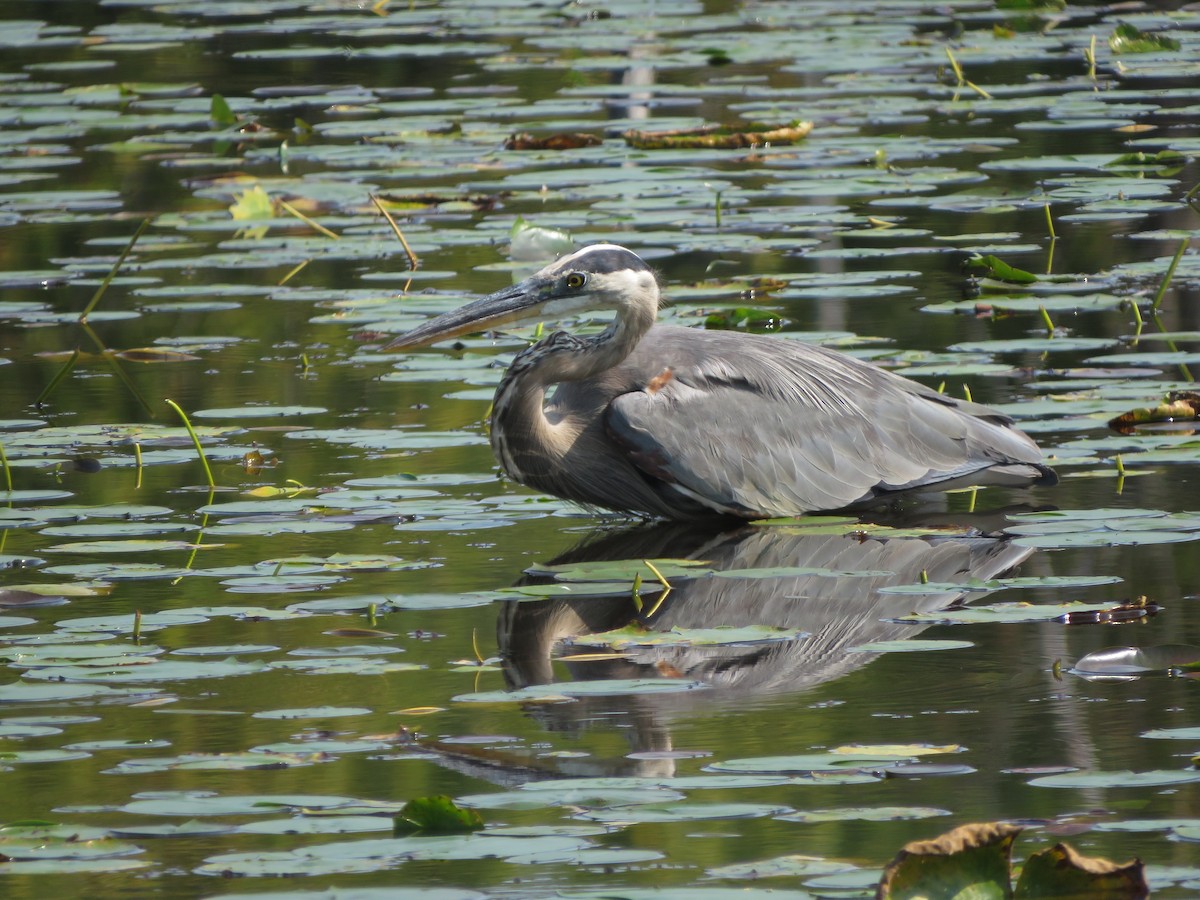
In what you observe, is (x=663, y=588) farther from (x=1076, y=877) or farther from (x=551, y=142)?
(x=551, y=142)

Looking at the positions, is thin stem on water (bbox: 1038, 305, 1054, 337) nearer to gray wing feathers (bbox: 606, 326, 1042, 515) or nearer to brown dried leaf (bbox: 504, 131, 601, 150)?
gray wing feathers (bbox: 606, 326, 1042, 515)

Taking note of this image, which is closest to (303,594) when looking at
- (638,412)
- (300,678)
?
(300,678)

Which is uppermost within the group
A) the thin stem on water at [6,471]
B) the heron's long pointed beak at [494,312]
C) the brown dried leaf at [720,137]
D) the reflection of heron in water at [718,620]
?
the brown dried leaf at [720,137]

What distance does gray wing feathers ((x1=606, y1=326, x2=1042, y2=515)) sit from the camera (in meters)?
5.89

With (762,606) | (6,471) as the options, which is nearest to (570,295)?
(762,606)

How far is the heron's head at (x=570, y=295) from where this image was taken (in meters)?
5.99

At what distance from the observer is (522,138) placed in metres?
11.4

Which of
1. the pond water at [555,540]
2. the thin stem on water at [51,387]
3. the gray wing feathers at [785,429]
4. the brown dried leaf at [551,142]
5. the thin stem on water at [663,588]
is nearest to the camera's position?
the pond water at [555,540]

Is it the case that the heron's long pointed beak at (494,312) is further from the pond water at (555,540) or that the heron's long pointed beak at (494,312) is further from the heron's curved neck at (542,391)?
the pond water at (555,540)

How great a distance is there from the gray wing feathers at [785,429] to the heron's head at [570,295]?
0.20m

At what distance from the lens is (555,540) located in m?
5.72

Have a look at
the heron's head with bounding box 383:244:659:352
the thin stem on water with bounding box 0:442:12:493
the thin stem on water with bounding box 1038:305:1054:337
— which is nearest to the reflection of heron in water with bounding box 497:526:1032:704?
the heron's head with bounding box 383:244:659:352

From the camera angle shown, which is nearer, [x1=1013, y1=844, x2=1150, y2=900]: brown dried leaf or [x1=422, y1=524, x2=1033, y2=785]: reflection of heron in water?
[x1=1013, y1=844, x2=1150, y2=900]: brown dried leaf

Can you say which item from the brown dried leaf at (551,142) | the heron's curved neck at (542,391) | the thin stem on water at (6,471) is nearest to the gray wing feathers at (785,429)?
the heron's curved neck at (542,391)
